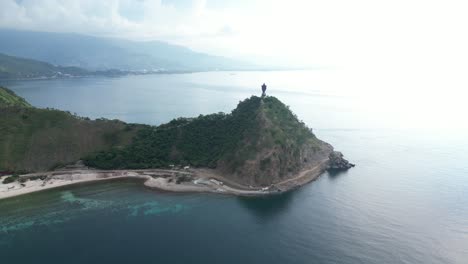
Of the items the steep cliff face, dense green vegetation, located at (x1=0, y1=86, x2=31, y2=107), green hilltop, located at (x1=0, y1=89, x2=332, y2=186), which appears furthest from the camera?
dense green vegetation, located at (x1=0, y1=86, x2=31, y2=107)

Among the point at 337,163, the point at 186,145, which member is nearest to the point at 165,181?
the point at 186,145

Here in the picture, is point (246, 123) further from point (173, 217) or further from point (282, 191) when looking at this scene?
point (173, 217)

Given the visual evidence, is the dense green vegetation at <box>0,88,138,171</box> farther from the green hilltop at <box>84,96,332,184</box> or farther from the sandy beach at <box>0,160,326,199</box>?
the green hilltop at <box>84,96,332,184</box>

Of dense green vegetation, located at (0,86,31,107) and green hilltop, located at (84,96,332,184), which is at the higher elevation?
dense green vegetation, located at (0,86,31,107)

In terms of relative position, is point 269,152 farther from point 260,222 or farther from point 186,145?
point 186,145

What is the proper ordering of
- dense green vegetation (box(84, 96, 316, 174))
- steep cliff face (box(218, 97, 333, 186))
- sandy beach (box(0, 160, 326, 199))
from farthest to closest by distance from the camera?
dense green vegetation (box(84, 96, 316, 174)) < steep cliff face (box(218, 97, 333, 186)) < sandy beach (box(0, 160, 326, 199))

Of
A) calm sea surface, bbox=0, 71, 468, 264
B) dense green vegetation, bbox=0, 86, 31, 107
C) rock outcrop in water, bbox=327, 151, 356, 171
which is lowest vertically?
calm sea surface, bbox=0, 71, 468, 264

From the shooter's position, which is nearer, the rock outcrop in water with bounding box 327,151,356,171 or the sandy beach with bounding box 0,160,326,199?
the sandy beach with bounding box 0,160,326,199

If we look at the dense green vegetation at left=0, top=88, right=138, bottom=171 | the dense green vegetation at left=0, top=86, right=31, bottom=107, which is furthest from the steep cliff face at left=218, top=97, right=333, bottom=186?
the dense green vegetation at left=0, top=86, right=31, bottom=107
